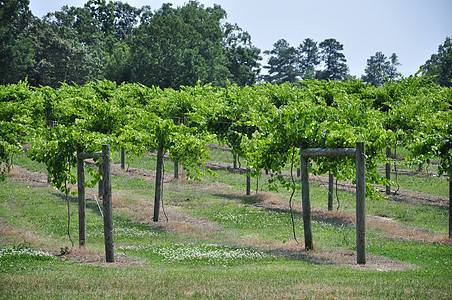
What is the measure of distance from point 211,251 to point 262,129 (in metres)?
4.75

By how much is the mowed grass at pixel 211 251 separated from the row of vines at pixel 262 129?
246 centimetres

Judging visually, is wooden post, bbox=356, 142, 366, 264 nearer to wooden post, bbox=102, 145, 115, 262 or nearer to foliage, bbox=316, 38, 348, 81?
wooden post, bbox=102, 145, 115, 262

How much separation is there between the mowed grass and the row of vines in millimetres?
2458

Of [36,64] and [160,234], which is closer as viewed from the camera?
[160,234]

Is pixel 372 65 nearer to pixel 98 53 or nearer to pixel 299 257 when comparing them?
pixel 98 53

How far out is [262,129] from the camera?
1622 centimetres

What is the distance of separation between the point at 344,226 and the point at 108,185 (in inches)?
434

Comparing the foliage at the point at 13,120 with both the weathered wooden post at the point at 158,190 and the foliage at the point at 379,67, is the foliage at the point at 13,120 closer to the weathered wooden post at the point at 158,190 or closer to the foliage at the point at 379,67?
the weathered wooden post at the point at 158,190

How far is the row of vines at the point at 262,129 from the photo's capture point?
14281mm

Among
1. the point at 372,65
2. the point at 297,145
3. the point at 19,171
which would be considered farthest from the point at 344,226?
the point at 372,65

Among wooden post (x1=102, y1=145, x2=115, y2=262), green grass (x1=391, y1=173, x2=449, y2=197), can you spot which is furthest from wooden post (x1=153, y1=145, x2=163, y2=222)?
green grass (x1=391, y1=173, x2=449, y2=197)

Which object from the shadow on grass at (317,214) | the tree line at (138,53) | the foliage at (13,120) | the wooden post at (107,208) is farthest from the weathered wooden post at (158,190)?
the tree line at (138,53)

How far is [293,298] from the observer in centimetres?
801

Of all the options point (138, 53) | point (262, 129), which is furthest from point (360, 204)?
point (138, 53)
